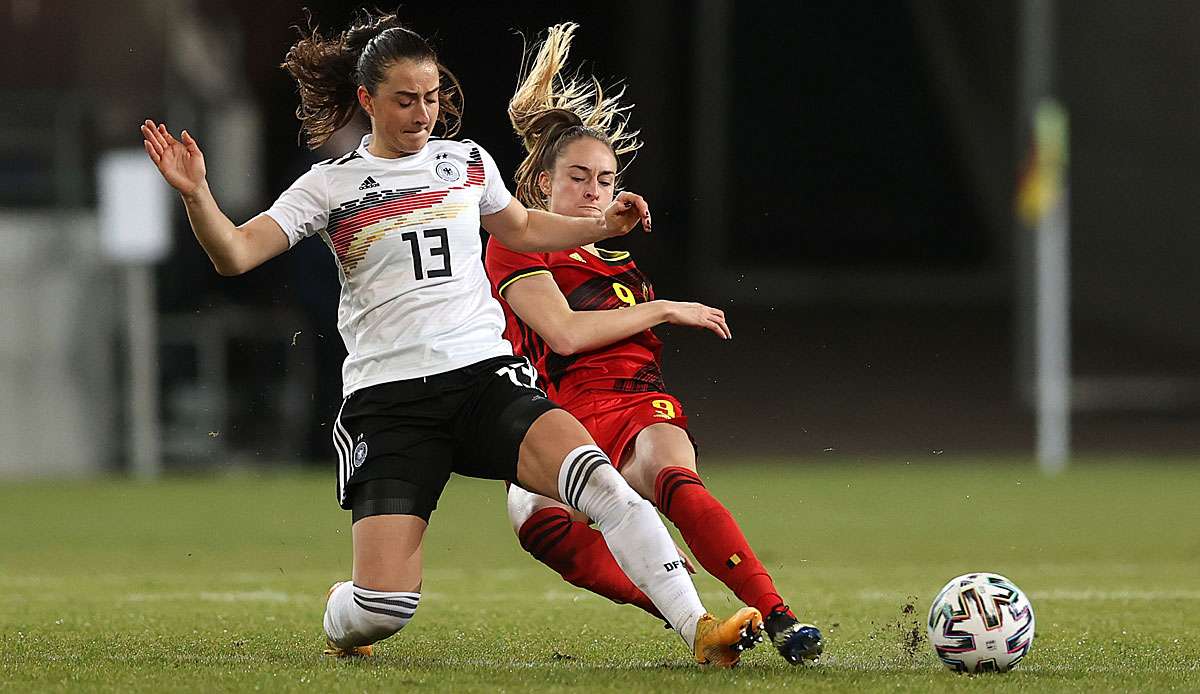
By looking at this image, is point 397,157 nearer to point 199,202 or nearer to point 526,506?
point 199,202

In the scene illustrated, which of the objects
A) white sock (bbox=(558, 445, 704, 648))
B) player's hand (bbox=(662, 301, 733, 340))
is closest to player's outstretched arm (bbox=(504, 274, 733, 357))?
player's hand (bbox=(662, 301, 733, 340))

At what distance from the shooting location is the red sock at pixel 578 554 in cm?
542

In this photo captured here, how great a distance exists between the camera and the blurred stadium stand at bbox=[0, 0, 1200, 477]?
14469 mm

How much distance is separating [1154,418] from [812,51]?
6.87 m

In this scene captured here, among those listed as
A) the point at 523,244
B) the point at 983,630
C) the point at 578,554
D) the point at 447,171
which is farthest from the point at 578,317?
the point at 983,630

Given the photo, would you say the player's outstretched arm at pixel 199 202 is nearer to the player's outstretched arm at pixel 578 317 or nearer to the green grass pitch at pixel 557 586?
the player's outstretched arm at pixel 578 317

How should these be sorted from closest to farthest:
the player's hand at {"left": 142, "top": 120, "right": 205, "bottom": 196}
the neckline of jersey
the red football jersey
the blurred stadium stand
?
the player's hand at {"left": 142, "top": 120, "right": 205, "bottom": 196}, the neckline of jersey, the red football jersey, the blurred stadium stand

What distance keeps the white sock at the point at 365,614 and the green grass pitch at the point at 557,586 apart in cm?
8

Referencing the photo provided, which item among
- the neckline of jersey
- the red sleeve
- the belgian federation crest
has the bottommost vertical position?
the red sleeve

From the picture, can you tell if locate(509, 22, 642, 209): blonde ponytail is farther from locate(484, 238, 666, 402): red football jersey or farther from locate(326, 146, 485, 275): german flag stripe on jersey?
locate(326, 146, 485, 275): german flag stripe on jersey

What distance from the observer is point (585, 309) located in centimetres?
576

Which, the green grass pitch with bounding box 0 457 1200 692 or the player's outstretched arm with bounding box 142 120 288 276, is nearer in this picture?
the player's outstretched arm with bounding box 142 120 288 276

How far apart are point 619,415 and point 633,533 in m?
0.79

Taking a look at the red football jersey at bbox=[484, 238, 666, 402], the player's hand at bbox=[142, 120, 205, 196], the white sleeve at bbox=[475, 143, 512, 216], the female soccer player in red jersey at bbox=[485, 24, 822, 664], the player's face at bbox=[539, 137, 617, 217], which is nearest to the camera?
the player's hand at bbox=[142, 120, 205, 196]
